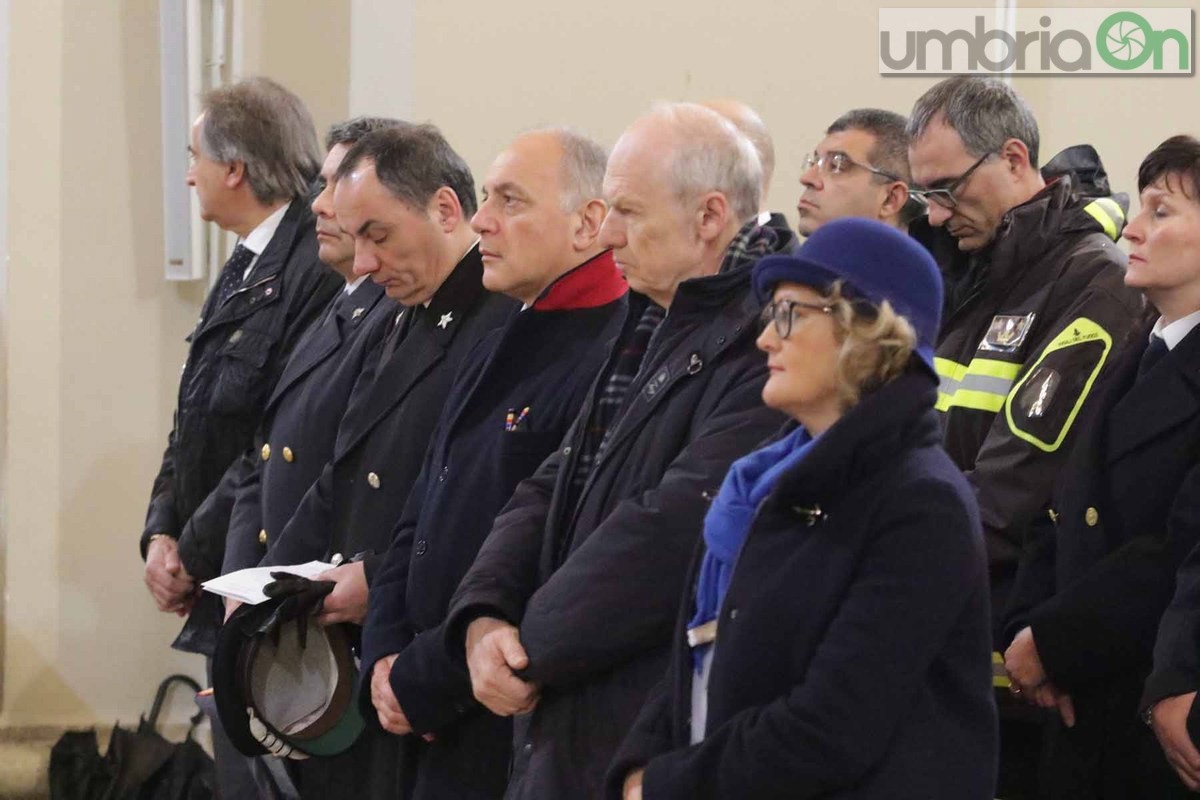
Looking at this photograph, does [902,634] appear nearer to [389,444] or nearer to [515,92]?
[389,444]

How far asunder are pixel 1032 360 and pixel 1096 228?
0.33m

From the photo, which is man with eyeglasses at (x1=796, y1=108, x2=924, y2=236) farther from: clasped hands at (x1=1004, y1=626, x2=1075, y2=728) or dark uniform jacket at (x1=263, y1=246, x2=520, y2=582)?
clasped hands at (x1=1004, y1=626, x2=1075, y2=728)

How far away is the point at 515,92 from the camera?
193 inches

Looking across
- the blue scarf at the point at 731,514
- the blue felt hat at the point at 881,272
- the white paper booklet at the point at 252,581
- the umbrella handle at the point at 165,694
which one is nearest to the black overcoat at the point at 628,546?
the blue scarf at the point at 731,514

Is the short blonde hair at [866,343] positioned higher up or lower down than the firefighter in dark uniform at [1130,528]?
higher up

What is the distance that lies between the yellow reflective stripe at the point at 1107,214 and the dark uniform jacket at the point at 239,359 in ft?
5.87

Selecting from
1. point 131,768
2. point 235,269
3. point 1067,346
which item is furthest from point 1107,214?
point 131,768

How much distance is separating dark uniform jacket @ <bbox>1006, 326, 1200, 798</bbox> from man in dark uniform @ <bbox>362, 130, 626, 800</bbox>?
836 mm

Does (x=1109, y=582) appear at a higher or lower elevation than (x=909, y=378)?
lower

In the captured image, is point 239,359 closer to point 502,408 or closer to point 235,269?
point 235,269

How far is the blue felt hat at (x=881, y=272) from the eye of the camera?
7.14ft

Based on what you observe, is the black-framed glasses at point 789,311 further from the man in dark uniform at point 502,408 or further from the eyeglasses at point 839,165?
the eyeglasses at point 839,165

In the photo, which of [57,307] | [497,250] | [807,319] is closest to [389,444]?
[497,250]

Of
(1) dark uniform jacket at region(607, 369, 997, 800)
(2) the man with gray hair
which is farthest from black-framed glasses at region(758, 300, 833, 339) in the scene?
(2) the man with gray hair
